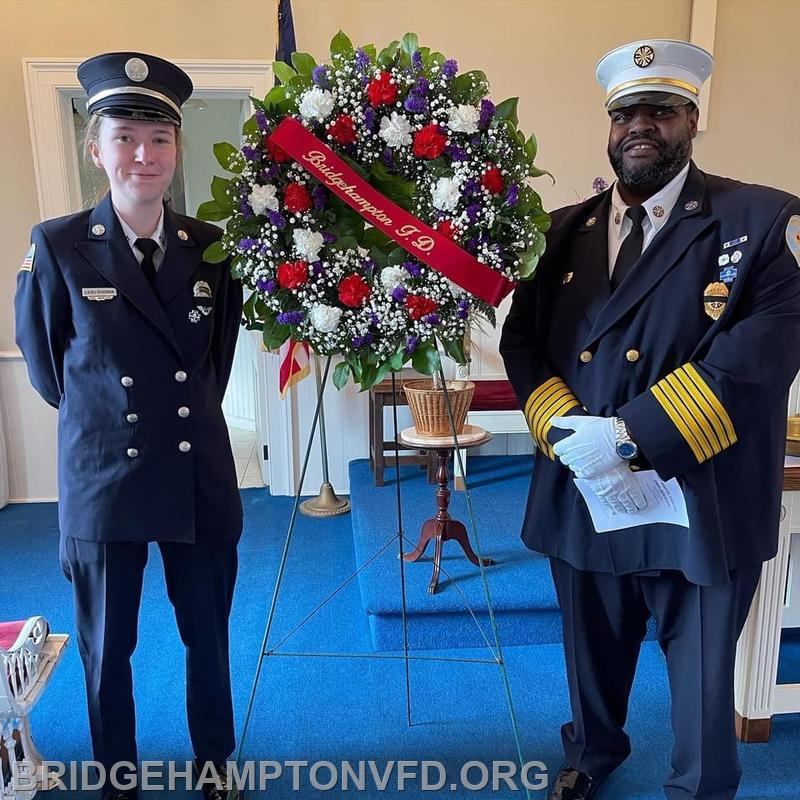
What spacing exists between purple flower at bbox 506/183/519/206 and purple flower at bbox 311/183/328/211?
35cm

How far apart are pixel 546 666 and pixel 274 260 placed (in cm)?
172

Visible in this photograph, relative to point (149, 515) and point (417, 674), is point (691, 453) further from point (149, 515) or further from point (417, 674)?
point (417, 674)

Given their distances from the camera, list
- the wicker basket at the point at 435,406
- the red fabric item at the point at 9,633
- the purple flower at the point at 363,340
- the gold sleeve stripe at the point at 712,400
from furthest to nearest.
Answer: the wicker basket at the point at 435,406 < the red fabric item at the point at 9,633 < the purple flower at the point at 363,340 < the gold sleeve stripe at the point at 712,400

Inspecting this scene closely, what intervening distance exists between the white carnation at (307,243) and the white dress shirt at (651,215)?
0.59 m

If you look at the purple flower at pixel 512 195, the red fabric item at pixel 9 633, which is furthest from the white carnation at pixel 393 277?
the red fabric item at pixel 9 633

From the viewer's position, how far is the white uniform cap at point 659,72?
1.28 m

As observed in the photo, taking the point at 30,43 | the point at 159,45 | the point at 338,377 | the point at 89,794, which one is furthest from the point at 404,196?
the point at 30,43

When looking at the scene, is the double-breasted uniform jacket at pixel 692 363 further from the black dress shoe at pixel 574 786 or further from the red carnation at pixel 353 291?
the black dress shoe at pixel 574 786

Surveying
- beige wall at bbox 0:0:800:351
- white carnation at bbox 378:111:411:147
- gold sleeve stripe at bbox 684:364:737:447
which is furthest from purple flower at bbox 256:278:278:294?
beige wall at bbox 0:0:800:351

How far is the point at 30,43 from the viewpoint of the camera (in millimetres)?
3430

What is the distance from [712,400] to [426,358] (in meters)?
0.54

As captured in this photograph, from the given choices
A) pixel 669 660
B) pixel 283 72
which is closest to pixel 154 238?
pixel 283 72

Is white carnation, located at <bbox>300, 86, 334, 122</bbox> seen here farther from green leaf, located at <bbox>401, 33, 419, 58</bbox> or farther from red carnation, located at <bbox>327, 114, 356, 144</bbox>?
green leaf, located at <bbox>401, 33, 419, 58</bbox>

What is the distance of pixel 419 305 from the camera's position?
4.25 ft
